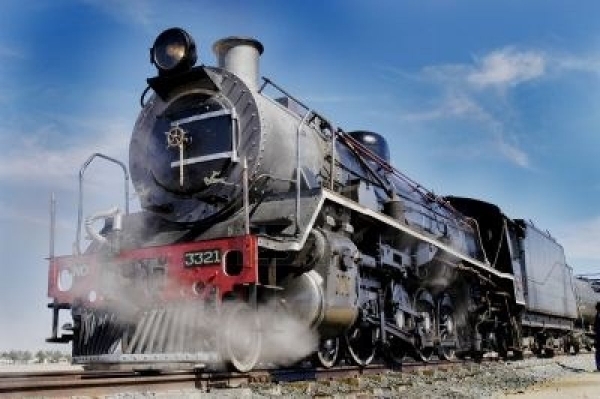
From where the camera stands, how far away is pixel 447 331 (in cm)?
1046

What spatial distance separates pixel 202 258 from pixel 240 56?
2.62 m

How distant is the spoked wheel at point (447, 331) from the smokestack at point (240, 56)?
5158mm

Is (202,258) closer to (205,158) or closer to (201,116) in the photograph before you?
(205,158)

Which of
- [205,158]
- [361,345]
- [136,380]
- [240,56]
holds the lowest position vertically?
[136,380]

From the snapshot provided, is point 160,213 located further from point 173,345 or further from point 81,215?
point 173,345

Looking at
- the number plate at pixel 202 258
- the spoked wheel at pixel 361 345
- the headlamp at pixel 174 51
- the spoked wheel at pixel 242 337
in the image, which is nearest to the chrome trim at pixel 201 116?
the headlamp at pixel 174 51

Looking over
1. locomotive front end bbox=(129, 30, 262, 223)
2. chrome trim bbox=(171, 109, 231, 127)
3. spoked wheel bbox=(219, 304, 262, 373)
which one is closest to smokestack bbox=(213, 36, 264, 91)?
locomotive front end bbox=(129, 30, 262, 223)

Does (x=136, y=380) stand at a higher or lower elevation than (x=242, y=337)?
lower

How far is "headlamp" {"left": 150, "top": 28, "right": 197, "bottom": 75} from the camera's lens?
6.88 m

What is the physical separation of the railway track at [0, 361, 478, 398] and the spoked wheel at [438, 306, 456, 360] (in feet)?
10.8

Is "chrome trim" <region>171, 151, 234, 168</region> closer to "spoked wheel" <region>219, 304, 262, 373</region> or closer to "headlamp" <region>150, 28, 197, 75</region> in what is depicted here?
"headlamp" <region>150, 28, 197, 75</region>

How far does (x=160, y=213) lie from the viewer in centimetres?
714

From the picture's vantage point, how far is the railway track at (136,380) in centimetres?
435

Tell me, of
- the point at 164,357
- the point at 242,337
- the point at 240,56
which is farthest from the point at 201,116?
the point at 164,357
